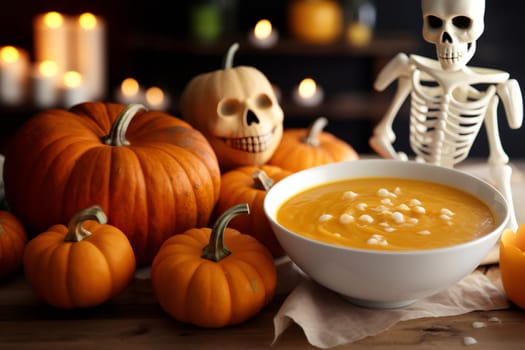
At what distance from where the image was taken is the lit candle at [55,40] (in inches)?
150

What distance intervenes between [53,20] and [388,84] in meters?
2.87

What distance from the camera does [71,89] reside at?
146 inches

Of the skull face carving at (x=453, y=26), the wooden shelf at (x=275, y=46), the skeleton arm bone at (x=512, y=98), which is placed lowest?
the wooden shelf at (x=275, y=46)

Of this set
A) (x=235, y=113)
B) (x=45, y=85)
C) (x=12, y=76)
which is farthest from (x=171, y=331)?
(x=12, y=76)

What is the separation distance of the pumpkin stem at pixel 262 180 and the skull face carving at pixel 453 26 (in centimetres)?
42

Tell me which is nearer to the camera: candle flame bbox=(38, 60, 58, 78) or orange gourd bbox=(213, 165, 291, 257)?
orange gourd bbox=(213, 165, 291, 257)

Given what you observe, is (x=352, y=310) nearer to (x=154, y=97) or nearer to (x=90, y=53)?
(x=154, y=97)

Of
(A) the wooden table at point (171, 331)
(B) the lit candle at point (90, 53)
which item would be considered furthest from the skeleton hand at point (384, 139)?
(B) the lit candle at point (90, 53)

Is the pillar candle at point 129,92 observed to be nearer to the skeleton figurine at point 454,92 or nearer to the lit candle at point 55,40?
the lit candle at point 55,40

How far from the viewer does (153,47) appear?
3.85 metres

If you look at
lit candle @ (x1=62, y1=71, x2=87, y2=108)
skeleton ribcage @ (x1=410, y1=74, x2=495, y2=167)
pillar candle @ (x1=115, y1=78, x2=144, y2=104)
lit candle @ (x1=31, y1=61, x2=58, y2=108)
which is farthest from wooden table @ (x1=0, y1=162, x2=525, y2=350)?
lit candle @ (x1=31, y1=61, x2=58, y2=108)

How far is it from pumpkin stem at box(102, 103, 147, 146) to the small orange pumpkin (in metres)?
0.42

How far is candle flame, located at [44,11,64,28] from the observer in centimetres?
380

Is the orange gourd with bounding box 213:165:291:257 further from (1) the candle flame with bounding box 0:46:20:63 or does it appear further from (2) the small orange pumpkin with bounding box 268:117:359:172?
(1) the candle flame with bounding box 0:46:20:63
